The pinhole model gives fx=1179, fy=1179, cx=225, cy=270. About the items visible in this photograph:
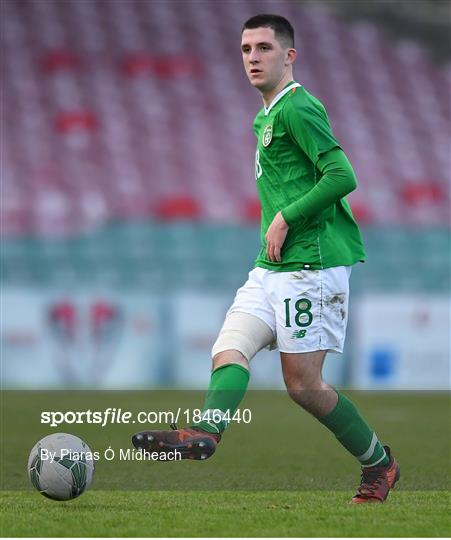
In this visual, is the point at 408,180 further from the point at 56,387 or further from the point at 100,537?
the point at 100,537

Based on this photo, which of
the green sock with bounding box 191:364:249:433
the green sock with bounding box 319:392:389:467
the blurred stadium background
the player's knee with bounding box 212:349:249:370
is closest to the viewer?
the green sock with bounding box 191:364:249:433

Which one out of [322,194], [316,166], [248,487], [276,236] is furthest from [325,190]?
[248,487]

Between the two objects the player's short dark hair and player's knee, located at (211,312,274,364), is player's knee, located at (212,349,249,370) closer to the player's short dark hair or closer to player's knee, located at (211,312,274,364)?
player's knee, located at (211,312,274,364)

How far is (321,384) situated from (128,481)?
156 centimetres

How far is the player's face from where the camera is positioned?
4633mm

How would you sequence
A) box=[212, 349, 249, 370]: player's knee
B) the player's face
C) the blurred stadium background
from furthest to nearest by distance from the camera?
the blurred stadium background, the player's face, box=[212, 349, 249, 370]: player's knee

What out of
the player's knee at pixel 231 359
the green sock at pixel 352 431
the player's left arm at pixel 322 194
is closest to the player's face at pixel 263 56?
the player's left arm at pixel 322 194

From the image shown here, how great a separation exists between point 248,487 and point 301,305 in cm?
137

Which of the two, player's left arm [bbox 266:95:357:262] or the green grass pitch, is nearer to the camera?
the green grass pitch

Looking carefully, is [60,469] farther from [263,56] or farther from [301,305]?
[263,56]

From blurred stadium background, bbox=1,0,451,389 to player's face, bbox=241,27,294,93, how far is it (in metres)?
8.25

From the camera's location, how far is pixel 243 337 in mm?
4566

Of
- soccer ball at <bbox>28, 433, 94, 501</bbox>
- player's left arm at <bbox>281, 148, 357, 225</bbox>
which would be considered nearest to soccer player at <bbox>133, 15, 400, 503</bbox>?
player's left arm at <bbox>281, 148, 357, 225</bbox>

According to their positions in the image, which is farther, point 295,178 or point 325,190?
point 295,178
